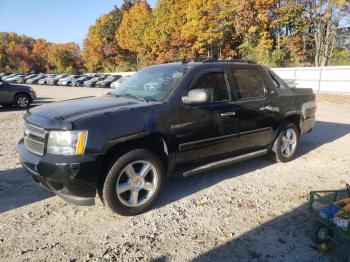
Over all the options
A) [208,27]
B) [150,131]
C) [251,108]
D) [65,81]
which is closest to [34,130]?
[150,131]

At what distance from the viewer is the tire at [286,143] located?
5.72 m

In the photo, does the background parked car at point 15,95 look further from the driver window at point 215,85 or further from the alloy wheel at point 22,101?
the driver window at point 215,85

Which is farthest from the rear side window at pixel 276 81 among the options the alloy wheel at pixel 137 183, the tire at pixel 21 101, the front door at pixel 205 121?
the tire at pixel 21 101

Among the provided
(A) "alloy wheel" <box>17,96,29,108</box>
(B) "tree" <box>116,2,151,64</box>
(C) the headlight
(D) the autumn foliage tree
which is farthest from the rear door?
(D) the autumn foliage tree

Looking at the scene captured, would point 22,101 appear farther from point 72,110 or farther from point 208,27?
point 208,27

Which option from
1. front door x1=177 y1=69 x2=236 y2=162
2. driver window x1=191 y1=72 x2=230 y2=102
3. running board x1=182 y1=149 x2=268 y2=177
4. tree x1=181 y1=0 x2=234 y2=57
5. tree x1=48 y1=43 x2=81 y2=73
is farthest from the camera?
tree x1=48 y1=43 x2=81 y2=73

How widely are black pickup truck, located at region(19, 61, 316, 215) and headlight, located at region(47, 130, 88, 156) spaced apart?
0.4 inches

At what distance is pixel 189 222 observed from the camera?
149 inches

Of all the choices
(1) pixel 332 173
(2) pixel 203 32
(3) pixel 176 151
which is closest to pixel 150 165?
(3) pixel 176 151

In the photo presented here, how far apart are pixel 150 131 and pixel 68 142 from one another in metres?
0.96

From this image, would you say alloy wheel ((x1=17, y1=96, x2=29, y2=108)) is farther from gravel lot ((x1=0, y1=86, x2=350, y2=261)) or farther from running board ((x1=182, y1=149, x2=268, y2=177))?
running board ((x1=182, y1=149, x2=268, y2=177))

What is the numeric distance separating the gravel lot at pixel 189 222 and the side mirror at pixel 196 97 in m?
1.34

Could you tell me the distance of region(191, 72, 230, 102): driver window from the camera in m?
4.53

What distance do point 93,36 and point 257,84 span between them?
69.2 m
